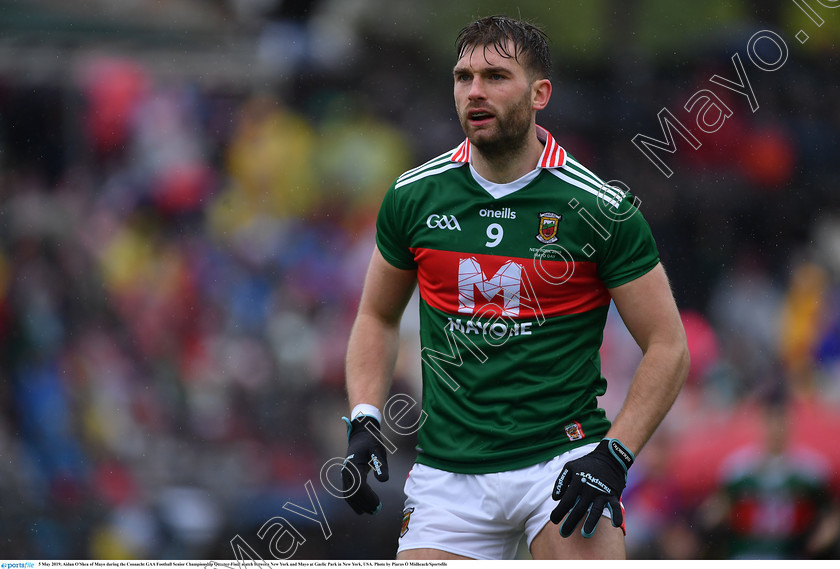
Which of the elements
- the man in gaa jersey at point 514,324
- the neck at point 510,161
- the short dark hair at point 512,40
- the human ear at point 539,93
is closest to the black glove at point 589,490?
the man in gaa jersey at point 514,324

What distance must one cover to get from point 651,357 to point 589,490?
427 millimetres

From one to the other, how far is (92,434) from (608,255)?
14.4ft

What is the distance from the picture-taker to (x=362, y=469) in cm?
281

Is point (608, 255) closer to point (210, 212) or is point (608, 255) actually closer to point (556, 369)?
point (556, 369)

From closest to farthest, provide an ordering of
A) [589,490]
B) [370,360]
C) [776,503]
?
[589,490], [370,360], [776,503]

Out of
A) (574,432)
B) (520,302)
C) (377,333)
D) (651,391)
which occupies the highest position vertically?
(520,302)

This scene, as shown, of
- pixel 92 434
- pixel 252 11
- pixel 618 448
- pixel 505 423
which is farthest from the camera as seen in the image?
pixel 252 11

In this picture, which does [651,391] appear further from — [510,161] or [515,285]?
[510,161]

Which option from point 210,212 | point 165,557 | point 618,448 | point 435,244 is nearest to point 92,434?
point 165,557

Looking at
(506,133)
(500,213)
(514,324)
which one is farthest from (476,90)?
(514,324)

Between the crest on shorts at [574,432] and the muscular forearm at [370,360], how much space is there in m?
0.62

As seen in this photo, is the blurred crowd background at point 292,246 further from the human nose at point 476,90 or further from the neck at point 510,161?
the human nose at point 476,90

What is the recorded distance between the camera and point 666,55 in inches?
243

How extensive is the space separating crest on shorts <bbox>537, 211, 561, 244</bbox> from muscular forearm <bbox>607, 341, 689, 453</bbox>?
426 millimetres
